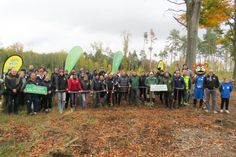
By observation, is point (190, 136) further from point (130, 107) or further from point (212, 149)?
point (130, 107)

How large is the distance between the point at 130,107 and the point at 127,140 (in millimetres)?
5506

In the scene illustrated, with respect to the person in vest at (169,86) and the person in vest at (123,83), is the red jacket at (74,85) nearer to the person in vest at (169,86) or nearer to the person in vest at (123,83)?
the person in vest at (123,83)

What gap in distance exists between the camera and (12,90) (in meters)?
12.3

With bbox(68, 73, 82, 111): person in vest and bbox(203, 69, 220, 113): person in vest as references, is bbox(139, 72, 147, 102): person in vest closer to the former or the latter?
bbox(203, 69, 220, 113): person in vest

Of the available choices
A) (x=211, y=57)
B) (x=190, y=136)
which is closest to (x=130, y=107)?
(x=190, y=136)

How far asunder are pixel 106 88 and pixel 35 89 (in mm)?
3646

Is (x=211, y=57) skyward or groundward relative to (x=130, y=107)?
skyward

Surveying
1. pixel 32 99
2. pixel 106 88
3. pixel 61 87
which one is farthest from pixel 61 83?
pixel 106 88

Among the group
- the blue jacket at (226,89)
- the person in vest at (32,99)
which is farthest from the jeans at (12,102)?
the blue jacket at (226,89)

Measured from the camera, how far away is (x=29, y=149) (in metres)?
8.38

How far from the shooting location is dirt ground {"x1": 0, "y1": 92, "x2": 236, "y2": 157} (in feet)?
27.0

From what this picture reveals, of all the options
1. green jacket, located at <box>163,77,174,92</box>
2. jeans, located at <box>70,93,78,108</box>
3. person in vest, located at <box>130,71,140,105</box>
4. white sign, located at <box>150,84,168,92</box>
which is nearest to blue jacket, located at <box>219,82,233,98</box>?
green jacket, located at <box>163,77,174,92</box>

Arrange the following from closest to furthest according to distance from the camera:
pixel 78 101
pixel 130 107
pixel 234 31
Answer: pixel 130 107 → pixel 78 101 → pixel 234 31

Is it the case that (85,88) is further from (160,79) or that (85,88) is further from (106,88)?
(160,79)
